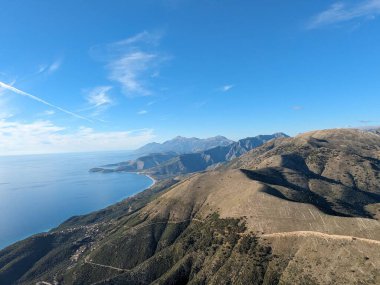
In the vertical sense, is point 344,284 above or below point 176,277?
above

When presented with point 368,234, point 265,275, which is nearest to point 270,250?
point 265,275

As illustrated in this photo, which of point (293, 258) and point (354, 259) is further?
point (293, 258)

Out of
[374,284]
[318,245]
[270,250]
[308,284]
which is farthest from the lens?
[270,250]

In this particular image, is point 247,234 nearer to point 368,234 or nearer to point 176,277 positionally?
point 176,277

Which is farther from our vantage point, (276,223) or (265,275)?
(276,223)

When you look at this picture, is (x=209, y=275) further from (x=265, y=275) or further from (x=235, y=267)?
(x=265, y=275)

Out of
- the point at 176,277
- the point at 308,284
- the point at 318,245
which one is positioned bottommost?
the point at 176,277

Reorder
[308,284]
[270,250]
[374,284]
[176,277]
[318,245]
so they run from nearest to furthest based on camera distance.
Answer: [374,284], [308,284], [318,245], [270,250], [176,277]

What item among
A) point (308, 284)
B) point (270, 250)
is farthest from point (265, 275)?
point (308, 284)

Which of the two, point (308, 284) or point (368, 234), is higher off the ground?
point (368, 234)
